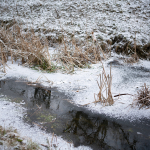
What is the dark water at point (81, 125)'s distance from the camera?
1315 millimetres

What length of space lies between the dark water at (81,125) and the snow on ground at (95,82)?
15 cm

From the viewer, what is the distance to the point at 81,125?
1.53 meters

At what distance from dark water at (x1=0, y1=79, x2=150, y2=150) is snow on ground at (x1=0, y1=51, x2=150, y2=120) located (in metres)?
0.15

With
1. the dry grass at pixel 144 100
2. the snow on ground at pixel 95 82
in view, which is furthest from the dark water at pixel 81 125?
the dry grass at pixel 144 100

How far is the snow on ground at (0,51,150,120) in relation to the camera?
5.97 ft

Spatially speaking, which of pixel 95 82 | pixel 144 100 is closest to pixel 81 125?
pixel 144 100

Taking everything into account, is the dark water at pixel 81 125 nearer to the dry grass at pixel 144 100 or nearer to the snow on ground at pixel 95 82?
the snow on ground at pixel 95 82

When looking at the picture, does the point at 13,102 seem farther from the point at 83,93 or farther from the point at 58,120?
the point at 83,93

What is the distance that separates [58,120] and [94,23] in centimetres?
394

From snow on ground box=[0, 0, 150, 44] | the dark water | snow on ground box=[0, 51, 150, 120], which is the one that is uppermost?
snow on ground box=[0, 0, 150, 44]

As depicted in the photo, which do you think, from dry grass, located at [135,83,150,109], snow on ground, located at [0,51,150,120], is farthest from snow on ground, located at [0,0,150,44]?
dry grass, located at [135,83,150,109]

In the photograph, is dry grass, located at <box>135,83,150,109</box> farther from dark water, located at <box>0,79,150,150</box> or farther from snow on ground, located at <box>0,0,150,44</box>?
snow on ground, located at <box>0,0,150,44</box>

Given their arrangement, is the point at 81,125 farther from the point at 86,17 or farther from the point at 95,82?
the point at 86,17

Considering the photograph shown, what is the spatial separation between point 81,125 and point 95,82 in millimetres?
1185
